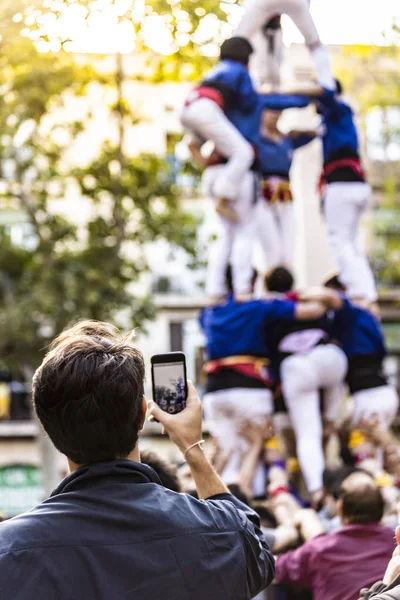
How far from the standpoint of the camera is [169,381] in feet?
7.68

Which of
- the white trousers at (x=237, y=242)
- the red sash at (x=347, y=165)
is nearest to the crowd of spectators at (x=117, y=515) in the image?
the white trousers at (x=237, y=242)

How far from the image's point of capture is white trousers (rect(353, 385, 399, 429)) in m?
7.44

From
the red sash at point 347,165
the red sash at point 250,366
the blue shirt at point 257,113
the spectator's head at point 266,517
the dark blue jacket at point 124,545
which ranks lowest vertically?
the spectator's head at point 266,517

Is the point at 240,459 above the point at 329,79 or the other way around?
the other way around

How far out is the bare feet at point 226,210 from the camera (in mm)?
7400

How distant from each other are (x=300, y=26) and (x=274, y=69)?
62cm

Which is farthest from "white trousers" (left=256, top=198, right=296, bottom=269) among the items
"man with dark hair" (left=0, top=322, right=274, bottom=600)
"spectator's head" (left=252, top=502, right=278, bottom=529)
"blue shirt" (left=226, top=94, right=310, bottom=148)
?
"man with dark hair" (left=0, top=322, right=274, bottom=600)

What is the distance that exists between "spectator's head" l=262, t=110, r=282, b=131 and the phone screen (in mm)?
5537

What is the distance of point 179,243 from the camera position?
600 inches

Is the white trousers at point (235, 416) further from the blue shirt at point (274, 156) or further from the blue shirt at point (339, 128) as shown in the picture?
the blue shirt at point (339, 128)

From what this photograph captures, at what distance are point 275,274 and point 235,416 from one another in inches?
44.1

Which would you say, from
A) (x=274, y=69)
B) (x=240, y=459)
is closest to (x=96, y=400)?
(x=240, y=459)

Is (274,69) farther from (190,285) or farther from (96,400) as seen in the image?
(190,285)

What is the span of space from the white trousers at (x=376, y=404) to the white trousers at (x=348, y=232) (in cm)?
71
